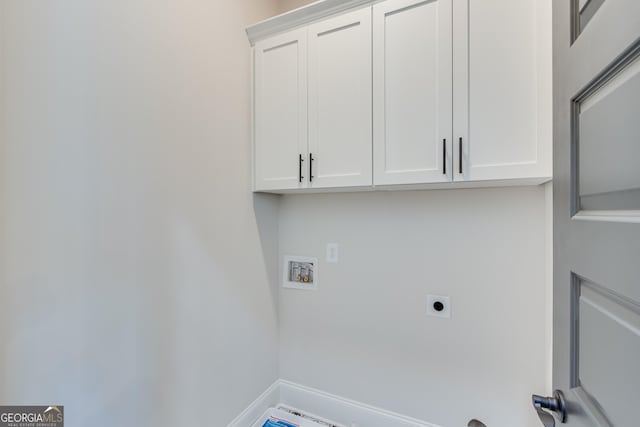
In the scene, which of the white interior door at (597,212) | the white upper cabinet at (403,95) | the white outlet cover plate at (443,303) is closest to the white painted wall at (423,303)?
the white outlet cover plate at (443,303)

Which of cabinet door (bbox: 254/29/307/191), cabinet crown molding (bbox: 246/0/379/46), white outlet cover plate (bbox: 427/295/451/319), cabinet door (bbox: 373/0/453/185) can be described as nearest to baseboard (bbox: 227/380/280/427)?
white outlet cover plate (bbox: 427/295/451/319)

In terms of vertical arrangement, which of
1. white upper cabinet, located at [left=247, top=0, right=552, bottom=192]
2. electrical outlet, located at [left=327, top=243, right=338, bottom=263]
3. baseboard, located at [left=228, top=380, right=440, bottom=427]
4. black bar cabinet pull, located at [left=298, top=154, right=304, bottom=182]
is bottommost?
baseboard, located at [left=228, top=380, right=440, bottom=427]

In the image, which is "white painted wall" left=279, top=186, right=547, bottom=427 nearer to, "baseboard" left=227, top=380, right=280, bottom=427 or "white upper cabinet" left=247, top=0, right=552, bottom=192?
"baseboard" left=227, top=380, right=280, bottom=427

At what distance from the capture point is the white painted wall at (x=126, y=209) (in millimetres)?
739

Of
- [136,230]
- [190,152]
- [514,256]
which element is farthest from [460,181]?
[136,230]

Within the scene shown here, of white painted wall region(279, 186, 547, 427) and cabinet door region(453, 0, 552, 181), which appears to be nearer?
cabinet door region(453, 0, 552, 181)

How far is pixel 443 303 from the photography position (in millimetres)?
1446

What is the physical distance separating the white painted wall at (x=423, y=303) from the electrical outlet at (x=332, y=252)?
1.4 inches

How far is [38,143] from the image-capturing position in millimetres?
759

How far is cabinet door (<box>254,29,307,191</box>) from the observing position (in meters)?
1.43

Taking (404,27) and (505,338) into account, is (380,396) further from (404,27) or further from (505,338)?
(404,27)

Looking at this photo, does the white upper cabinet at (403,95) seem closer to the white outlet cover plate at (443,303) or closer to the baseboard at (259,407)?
the white outlet cover plate at (443,303)

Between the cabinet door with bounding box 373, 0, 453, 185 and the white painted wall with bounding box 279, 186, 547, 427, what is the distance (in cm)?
35

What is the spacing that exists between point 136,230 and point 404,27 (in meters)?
1.44
